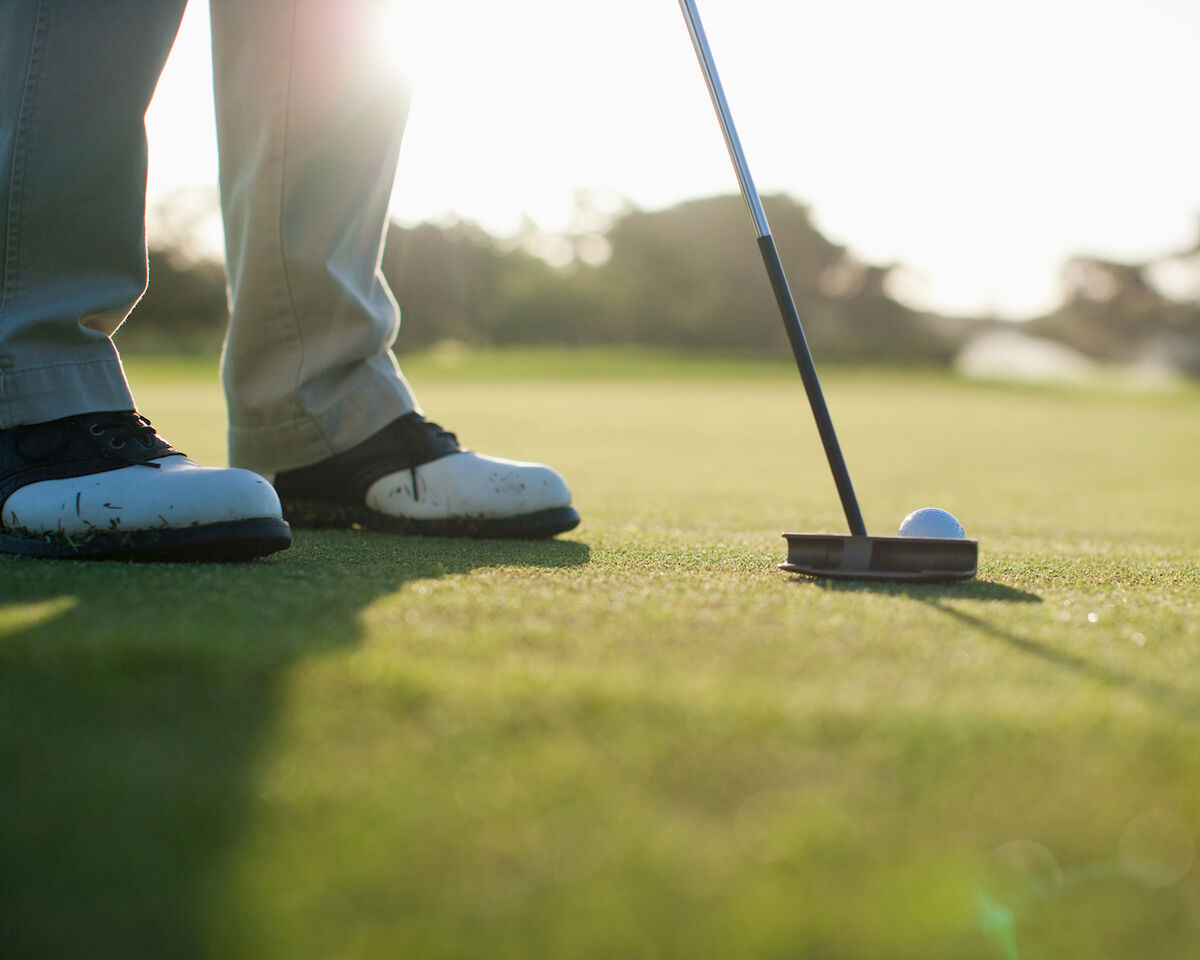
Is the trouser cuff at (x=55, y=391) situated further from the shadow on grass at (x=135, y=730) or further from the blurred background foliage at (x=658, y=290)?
the blurred background foliage at (x=658, y=290)

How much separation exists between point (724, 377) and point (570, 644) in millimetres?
18477

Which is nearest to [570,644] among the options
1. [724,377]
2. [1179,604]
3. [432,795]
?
[432,795]

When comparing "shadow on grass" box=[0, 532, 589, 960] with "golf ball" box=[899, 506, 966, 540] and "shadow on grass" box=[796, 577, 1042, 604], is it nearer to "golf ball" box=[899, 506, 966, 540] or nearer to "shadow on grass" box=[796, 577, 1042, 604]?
"shadow on grass" box=[796, 577, 1042, 604]

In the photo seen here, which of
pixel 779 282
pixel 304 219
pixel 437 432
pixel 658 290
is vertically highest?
pixel 658 290

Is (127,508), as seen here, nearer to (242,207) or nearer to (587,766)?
(242,207)

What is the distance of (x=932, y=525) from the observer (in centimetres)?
146

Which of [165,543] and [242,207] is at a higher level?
[242,207]

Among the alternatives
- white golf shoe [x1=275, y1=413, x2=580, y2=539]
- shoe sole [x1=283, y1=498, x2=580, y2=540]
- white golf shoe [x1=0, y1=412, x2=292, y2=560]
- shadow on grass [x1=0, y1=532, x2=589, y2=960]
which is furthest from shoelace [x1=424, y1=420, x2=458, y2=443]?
shadow on grass [x1=0, y1=532, x2=589, y2=960]

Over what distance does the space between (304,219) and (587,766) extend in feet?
4.33

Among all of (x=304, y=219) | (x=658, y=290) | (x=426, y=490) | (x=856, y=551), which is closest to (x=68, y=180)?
(x=304, y=219)

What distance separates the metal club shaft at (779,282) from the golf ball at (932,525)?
Result: 0.07m

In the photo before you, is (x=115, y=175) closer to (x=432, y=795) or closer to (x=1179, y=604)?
(x=432, y=795)

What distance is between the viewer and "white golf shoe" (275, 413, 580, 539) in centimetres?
165

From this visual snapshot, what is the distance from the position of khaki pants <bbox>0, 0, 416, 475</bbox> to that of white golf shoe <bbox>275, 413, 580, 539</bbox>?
43 millimetres
